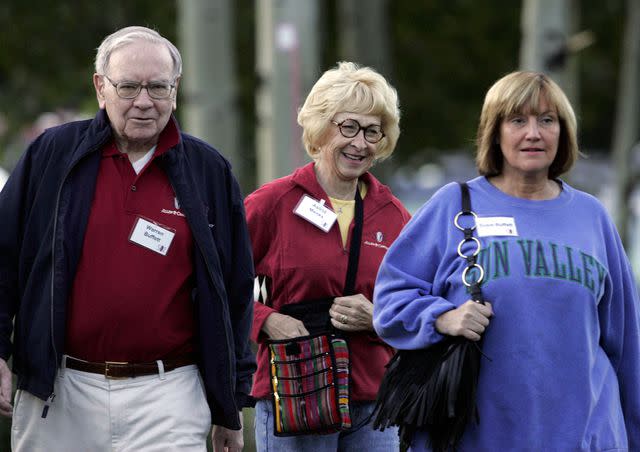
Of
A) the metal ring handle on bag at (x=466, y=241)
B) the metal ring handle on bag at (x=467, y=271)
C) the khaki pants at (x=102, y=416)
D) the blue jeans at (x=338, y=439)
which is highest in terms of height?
the metal ring handle on bag at (x=466, y=241)

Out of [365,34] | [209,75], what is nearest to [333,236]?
[209,75]

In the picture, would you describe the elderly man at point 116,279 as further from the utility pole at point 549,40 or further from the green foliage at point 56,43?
the green foliage at point 56,43

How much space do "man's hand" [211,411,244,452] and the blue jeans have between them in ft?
1.41

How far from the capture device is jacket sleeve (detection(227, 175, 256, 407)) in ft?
17.5

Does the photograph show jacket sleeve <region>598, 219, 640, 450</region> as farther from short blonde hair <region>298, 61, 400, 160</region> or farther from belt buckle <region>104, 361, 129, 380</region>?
belt buckle <region>104, 361, 129, 380</region>

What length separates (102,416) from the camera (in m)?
5.03

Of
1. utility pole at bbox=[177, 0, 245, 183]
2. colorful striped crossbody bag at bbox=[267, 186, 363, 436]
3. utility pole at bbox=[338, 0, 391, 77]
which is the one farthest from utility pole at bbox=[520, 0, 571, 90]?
colorful striped crossbody bag at bbox=[267, 186, 363, 436]

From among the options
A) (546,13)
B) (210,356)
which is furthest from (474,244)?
(546,13)

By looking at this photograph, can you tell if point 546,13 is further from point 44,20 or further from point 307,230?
point 44,20

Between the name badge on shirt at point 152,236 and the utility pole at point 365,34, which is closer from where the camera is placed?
the name badge on shirt at point 152,236

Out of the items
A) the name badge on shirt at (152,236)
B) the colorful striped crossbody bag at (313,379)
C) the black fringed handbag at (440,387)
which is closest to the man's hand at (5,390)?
the name badge on shirt at (152,236)

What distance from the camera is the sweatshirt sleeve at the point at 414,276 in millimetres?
5020

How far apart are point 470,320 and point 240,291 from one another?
954mm

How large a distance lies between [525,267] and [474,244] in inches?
7.7
